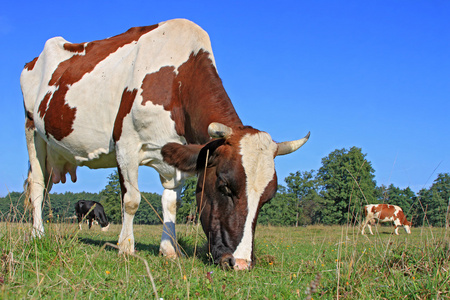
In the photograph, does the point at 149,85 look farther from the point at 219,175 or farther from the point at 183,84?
the point at 219,175

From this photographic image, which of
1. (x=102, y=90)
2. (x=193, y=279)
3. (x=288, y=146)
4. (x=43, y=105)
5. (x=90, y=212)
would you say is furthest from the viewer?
(x=90, y=212)

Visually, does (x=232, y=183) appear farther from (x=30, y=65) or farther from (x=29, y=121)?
(x=30, y=65)

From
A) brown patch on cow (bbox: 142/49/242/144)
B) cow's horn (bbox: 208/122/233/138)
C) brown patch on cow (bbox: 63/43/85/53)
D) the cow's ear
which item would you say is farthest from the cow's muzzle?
brown patch on cow (bbox: 63/43/85/53)

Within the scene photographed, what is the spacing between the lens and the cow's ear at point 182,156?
5.36 m

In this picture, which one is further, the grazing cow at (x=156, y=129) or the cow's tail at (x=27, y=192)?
the cow's tail at (x=27, y=192)

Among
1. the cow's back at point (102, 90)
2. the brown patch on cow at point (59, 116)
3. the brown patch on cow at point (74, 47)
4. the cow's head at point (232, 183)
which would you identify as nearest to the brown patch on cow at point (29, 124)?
the cow's back at point (102, 90)

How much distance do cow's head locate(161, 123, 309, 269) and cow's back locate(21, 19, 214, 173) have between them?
1.23 metres

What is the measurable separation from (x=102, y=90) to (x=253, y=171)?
3644 millimetres

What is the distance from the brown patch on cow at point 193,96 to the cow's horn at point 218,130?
56 cm

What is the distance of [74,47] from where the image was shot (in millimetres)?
8750

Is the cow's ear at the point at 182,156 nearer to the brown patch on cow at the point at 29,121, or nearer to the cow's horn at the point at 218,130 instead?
the cow's horn at the point at 218,130

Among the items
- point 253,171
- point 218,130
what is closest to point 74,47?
point 218,130

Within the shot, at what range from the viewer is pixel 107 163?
25.0 ft

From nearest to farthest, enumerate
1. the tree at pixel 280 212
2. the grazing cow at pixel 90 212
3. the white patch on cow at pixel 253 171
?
the white patch on cow at pixel 253 171
the grazing cow at pixel 90 212
the tree at pixel 280 212
